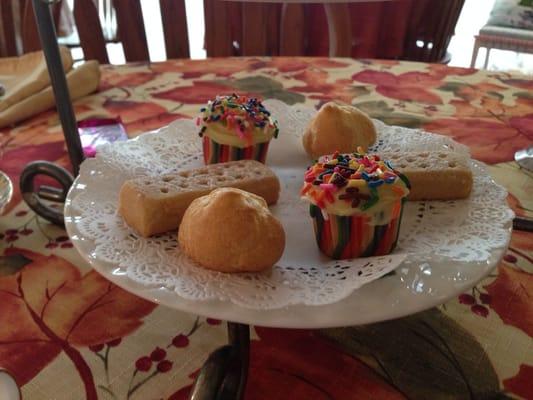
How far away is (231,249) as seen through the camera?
45 centimetres

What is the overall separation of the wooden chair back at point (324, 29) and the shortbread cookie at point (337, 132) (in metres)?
0.78

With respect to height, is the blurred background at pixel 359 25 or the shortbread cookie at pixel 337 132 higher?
the shortbread cookie at pixel 337 132

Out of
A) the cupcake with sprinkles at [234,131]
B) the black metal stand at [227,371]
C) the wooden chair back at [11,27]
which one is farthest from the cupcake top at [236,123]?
the wooden chair back at [11,27]

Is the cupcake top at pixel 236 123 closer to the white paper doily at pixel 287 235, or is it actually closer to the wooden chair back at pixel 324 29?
the white paper doily at pixel 287 235

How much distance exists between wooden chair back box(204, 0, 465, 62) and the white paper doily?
0.87 metres

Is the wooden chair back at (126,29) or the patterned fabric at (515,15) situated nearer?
the wooden chair back at (126,29)

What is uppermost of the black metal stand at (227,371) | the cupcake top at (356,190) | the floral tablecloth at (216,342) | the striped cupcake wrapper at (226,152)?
the cupcake top at (356,190)

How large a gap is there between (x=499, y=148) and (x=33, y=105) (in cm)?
82

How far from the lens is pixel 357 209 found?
19.1 inches

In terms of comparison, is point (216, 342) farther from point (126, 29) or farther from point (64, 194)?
point (126, 29)

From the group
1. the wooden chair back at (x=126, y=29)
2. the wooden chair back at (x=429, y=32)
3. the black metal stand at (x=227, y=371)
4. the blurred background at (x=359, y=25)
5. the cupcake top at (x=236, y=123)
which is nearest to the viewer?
the black metal stand at (x=227, y=371)

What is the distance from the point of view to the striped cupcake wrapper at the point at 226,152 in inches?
26.4

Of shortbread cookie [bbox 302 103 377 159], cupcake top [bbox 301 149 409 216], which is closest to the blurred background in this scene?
shortbread cookie [bbox 302 103 377 159]

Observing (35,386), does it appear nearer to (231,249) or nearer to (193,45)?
(231,249)
